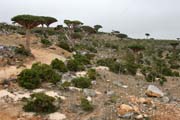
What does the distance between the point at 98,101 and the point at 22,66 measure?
29.3 ft

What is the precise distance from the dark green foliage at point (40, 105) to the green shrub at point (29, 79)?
2.77 meters

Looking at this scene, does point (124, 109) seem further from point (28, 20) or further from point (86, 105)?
point (28, 20)

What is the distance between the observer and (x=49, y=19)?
176ft

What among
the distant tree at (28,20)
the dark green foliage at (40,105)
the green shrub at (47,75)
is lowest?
the dark green foliage at (40,105)

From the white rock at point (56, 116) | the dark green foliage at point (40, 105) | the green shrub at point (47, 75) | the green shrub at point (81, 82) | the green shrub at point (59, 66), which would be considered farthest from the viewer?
the green shrub at point (59, 66)

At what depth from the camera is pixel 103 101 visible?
72.4 feet

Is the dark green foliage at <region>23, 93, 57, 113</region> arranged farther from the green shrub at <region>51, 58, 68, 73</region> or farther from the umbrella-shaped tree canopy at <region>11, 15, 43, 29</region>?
the umbrella-shaped tree canopy at <region>11, 15, 43, 29</region>

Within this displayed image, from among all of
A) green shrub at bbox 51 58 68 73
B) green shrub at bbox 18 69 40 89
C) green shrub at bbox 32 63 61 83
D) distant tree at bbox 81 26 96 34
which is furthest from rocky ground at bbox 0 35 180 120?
distant tree at bbox 81 26 96 34

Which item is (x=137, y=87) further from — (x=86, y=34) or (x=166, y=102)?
(x=86, y=34)

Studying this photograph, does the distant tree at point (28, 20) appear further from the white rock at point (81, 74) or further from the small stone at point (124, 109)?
the small stone at point (124, 109)

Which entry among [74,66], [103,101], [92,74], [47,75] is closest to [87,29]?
[74,66]

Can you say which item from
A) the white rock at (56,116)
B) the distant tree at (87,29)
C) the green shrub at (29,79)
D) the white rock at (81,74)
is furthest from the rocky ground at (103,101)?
Answer: the distant tree at (87,29)

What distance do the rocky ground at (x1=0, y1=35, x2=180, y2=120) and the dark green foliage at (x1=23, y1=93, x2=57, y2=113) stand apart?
0.31 m

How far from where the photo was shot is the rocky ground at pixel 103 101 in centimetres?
1994
